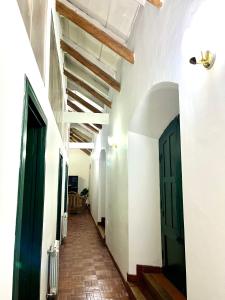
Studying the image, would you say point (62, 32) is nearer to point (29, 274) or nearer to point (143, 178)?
point (143, 178)

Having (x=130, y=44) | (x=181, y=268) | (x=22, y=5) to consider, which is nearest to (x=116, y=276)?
(x=181, y=268)

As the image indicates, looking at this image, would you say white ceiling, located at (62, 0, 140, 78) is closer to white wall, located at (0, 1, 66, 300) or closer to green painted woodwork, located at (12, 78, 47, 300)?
green painted woodwork, located at (12, 78, 47, 300)

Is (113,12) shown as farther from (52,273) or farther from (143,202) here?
(52,273)

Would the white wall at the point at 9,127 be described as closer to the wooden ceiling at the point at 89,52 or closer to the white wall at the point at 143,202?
the wooden ceiling at the point at 89,52

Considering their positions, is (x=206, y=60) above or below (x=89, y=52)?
below

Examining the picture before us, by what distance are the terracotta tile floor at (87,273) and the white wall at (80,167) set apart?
26.8 feet

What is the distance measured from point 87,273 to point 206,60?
153 inches

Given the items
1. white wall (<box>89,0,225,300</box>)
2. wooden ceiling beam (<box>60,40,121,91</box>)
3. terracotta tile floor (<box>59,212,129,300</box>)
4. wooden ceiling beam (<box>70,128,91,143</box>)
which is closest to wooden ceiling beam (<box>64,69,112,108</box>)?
wooden ceiling beam (<box>60,40,121,91</box>)

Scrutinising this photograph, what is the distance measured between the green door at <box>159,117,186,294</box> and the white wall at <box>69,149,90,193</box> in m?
11.4

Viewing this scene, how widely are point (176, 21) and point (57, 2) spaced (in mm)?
2132

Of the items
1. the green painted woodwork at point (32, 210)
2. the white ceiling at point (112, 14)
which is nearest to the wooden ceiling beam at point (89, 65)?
the white ceiling at point (112, 14)

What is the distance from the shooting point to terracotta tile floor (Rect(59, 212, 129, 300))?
3367 millimetres

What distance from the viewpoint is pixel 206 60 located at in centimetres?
145

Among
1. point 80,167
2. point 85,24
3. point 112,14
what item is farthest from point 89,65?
point 80,167
